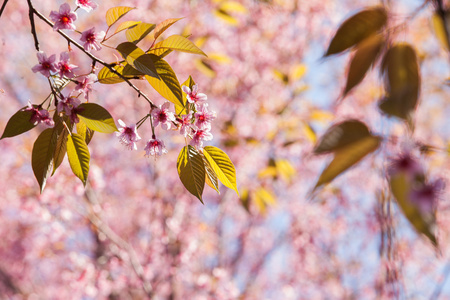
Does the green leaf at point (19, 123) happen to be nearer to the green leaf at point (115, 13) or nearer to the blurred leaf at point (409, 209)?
the green leaf at point (115, 13)

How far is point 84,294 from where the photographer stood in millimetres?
4762

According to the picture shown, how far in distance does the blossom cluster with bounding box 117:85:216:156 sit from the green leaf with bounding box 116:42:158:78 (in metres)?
0.19

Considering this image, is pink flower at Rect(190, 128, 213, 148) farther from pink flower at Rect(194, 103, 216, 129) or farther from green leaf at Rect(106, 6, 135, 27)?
green leaf at Rect(106, 6, 135, 27)

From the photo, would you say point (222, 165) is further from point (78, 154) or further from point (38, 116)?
point (38, 116)

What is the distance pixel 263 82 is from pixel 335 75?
11.3 ft

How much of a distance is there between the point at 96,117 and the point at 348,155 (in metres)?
0.64

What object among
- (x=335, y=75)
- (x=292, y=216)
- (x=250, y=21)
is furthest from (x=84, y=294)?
(x=335, y=75)

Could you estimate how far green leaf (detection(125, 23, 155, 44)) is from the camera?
0.89 metres

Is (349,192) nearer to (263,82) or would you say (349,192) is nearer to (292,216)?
(292,216)

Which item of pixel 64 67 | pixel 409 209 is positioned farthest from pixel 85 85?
pixel 409 209

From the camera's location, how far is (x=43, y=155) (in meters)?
0.88

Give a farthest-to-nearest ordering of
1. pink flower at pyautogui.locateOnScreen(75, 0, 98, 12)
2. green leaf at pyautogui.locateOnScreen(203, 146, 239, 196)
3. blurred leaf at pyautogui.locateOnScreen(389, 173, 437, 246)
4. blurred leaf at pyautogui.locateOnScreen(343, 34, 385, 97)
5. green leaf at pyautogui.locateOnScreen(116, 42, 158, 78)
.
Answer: pink flower at pyautogui.locateOnScreen(75, 0, 98, 12), green leaf at pyautogui.locateOnScreen(203, 146, 239, 196), green leaf at pyautogui.locateOnScreen(116, 42, 158, 78), blurred leaf at pyautogui.locateOnScreen(343, 34, 385, 97), blurred leaf at pyautogui.locateOnScreen(389, 173, 437, 246)

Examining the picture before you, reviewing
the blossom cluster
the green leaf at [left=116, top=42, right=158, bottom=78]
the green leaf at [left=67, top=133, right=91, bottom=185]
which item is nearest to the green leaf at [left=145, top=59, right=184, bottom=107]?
the green leaf at [left=116, top=42, right=158, bottom=78]

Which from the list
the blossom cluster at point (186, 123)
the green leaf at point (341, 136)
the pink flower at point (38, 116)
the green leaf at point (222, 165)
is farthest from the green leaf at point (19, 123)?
the green leaf at point (341, 136)
